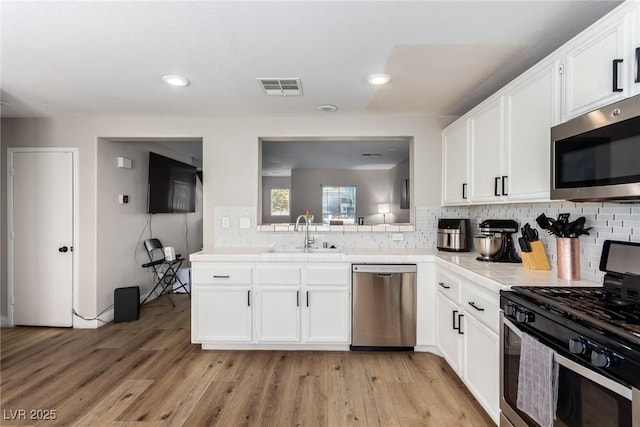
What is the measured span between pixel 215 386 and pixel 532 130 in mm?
2760

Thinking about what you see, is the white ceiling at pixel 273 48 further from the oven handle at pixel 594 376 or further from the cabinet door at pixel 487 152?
the oven handle at pixel 594 376

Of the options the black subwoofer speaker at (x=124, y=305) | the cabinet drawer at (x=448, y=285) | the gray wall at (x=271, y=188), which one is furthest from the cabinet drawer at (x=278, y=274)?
the gray wall at (x=271, y=188)

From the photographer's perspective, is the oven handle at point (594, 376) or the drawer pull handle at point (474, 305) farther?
the drawer pull handle at point (474, 305)

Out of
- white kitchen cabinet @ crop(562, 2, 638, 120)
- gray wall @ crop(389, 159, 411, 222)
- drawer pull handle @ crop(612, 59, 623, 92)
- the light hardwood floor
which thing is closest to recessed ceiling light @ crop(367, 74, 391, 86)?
white kitchen cabinet @ crop(562, 2, 638, 120)

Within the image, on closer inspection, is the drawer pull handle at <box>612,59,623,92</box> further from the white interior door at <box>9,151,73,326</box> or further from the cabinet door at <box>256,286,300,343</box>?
the white interior door at <box>9,151,73,326</box>

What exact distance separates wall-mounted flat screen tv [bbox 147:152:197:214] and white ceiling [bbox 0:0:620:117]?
151 centimetres

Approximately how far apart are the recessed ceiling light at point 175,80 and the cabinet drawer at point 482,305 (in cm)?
258

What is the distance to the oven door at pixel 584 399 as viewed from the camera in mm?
1031

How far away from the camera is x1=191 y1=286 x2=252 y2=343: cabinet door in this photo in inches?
113

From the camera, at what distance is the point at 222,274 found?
2883 mm

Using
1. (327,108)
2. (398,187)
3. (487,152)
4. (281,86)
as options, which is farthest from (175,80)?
(398,187)

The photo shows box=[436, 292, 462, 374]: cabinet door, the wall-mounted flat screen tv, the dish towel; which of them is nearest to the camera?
the dish towel

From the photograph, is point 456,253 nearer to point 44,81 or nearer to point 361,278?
point 361,278

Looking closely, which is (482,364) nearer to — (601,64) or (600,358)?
(600,358)
